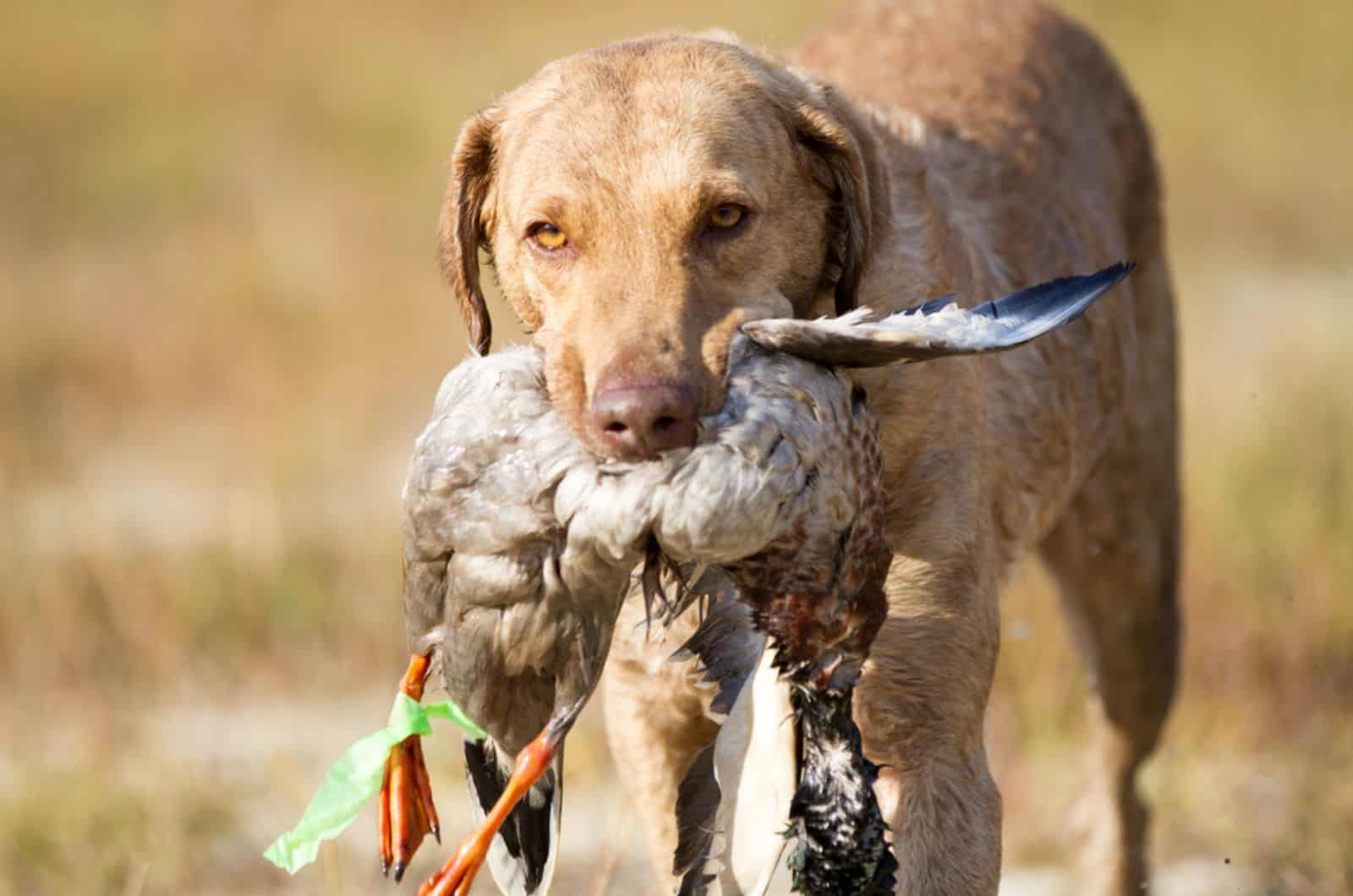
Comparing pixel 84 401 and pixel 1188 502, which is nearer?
pixel 1188 502

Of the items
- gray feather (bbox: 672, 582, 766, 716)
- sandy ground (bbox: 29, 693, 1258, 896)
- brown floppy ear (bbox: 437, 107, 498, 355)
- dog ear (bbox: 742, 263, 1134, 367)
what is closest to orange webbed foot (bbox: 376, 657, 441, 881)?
gray feather (bbox: 672, 582, 766, 716)

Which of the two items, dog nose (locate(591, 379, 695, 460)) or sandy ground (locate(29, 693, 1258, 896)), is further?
sandy ground (locate(29, 693, 1258, 896))

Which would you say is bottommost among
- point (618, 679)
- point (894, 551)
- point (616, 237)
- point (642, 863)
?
point (642, 863)

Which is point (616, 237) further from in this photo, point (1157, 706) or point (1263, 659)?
point (1263, 659)

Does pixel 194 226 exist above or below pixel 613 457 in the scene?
below

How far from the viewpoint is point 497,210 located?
12.1 ft

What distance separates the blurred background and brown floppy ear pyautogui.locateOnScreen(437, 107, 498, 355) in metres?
1.32

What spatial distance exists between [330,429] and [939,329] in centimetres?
640

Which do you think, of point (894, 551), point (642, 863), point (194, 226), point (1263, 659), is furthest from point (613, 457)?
point (194, 226)

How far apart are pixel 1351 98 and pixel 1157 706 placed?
8235mm

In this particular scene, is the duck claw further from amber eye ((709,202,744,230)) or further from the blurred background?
the blurred background

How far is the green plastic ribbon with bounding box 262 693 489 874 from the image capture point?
9.52 feet

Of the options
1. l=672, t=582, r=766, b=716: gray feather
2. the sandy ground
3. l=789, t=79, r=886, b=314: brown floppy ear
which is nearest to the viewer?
l=672, t=582, r=766, b=716: gray feather

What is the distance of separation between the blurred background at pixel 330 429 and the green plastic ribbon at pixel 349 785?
131cm
